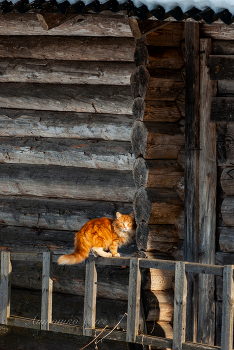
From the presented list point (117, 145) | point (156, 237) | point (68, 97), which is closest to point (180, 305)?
point (156, 237)

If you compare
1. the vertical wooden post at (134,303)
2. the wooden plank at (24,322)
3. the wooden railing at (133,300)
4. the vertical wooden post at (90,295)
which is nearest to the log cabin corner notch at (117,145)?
the wooden railing at (133,300)

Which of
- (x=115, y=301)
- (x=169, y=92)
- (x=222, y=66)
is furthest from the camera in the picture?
(x=115, y=301)

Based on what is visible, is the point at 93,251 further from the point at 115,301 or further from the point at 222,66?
the point at 222,66

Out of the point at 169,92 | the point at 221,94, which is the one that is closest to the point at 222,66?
the point at 221,94

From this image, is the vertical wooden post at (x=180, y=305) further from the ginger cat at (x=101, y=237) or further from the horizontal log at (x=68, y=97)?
the horizontal log at (x=68, y=97)

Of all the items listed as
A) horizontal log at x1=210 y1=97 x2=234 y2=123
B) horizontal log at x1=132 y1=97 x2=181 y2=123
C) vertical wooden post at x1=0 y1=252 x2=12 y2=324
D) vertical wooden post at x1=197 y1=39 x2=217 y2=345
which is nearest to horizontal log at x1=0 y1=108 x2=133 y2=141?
horizontal log at x1=132 y1=97 x2=181 y2=123

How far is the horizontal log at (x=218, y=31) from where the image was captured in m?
5.88

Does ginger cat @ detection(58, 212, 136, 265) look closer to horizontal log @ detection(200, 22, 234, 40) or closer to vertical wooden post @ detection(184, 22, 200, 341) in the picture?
vertical wooden post @ detection(184, 22, 200, 341)

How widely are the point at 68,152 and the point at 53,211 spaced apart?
3.15 ft

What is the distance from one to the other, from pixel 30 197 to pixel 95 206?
1183 millimetres

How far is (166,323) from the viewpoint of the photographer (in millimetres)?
6551

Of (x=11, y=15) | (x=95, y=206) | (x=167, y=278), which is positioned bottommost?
(x=167, y=278)

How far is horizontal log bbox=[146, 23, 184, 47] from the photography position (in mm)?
6191

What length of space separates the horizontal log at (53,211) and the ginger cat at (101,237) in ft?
3.45
